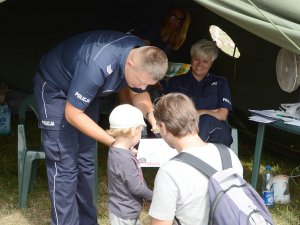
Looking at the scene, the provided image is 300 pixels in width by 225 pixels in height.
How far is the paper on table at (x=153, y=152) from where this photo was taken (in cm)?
280

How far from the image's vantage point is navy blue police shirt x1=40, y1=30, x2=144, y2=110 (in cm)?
238

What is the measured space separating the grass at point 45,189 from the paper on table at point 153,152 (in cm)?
57

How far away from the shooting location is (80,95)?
2375 mm

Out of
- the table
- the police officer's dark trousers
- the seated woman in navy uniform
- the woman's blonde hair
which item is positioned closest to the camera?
the police officer's dark trousers

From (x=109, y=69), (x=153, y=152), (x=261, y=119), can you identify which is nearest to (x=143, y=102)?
(x=153, y=152)

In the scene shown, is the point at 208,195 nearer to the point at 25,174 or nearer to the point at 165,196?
the point at 165,196

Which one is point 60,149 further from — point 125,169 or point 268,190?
point 268,190

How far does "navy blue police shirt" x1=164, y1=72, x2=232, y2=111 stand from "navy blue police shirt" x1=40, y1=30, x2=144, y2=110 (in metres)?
1.25

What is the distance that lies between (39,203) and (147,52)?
67.0 inches

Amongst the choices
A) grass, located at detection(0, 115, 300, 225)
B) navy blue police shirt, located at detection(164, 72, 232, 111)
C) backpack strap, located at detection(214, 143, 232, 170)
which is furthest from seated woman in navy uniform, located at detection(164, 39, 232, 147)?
backpack strap, located at detection(214, 143, 232, 170)

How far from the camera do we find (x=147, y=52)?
2.29m

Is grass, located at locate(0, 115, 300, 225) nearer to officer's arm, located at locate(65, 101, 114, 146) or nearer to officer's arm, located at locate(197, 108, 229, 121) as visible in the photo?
officer's arm, located at locate(197, 108, 229, 121)

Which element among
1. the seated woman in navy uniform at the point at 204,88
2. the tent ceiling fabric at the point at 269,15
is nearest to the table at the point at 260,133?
the seated woman in navy uniform at the point at 204,88

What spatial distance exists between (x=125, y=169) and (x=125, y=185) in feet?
0.29
